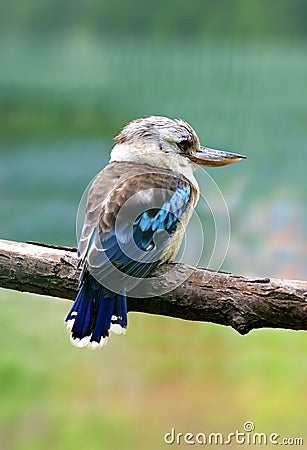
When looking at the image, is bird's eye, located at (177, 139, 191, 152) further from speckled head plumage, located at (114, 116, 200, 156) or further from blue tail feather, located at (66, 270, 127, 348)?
blue tail feather, located at (66, 270, 127, 348)

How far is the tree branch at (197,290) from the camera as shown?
4.87 ft

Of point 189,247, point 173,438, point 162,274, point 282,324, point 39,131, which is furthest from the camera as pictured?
point 39,131

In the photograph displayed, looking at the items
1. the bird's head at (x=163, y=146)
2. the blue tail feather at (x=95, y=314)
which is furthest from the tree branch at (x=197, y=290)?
the bird's head at (x=163, y=146)

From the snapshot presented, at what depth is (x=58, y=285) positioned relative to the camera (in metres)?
1.60

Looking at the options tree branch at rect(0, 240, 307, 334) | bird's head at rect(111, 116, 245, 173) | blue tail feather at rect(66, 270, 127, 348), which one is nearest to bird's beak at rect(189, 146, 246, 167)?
bird's head at rect(111, 116, 245, 173)

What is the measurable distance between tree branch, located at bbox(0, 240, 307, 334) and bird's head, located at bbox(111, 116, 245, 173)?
27 centimetres

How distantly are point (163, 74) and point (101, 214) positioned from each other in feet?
5.60

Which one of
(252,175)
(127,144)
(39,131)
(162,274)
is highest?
(39,131)

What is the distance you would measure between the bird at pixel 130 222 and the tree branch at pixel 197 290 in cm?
6

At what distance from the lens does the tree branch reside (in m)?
1.48

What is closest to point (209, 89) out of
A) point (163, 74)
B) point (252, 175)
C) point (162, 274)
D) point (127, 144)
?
point (163, 74)

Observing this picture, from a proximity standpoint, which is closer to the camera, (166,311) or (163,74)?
(166,311)

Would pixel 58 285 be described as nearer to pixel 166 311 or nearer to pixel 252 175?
pixel 166 311

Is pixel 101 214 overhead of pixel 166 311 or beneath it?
overhead
